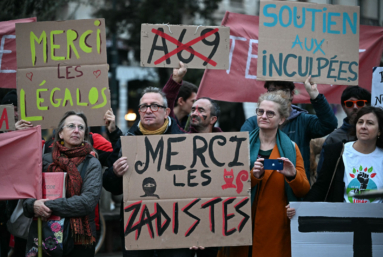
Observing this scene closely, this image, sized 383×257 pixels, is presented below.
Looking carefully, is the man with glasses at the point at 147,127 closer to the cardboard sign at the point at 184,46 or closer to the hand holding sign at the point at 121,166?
the hand holding sign at the point at 121,166

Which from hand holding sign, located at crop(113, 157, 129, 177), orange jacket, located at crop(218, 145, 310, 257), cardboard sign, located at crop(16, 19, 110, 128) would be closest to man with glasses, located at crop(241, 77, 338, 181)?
orange jacket, located at crop(218, 145, 310, 257)

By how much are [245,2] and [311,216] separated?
1882 cm

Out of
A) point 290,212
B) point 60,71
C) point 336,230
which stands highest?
point 60,71

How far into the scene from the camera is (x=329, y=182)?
3227 millimetres

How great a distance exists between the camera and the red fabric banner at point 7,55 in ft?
14.8

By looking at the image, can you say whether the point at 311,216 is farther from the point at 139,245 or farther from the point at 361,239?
the point at 139,245

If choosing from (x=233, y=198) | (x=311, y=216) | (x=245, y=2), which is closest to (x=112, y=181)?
(x=233, y=198)

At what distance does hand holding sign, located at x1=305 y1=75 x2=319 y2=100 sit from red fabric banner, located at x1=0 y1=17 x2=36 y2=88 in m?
2.78

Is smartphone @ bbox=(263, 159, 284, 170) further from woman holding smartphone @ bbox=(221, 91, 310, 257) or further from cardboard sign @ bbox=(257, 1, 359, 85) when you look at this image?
cardboard sign @ bbox=(257, 1, 359, 85)

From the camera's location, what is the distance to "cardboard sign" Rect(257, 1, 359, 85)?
388 centimetres

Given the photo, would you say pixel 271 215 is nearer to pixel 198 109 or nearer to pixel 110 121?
pixel 198 109

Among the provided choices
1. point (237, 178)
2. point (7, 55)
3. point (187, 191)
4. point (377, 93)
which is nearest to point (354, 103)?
point (377, 93)

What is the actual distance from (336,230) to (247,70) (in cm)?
242

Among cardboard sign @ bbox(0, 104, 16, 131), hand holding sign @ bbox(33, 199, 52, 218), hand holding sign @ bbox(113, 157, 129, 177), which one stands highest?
cardboard sign @ bbox(0, 104, 16, 131)
